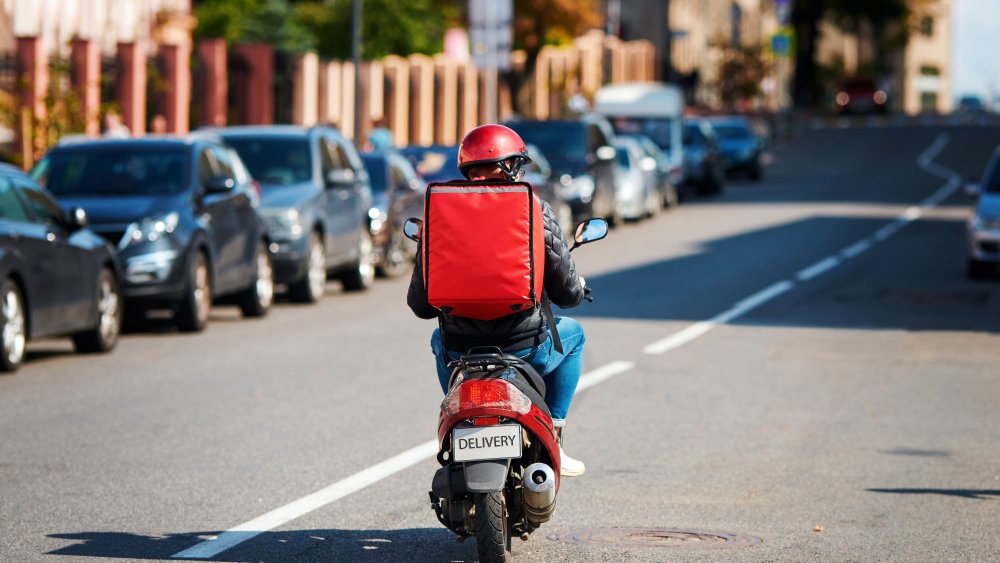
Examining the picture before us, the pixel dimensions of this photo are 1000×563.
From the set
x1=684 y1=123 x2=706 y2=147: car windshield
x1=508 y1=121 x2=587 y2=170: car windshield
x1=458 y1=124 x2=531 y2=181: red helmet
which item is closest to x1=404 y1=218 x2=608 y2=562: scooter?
x1=458 y1=124 x2=531 y2=181: red helmet

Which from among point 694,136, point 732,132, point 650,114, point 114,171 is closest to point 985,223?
point 114,171

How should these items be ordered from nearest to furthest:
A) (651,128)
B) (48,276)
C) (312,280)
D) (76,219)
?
(48,276), (76,219), (312,280), (651,128)

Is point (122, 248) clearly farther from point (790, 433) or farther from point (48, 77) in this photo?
point (48, 77)

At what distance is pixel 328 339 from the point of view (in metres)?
16.7

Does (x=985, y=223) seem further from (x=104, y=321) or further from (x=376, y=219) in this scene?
(x=104, y=321)

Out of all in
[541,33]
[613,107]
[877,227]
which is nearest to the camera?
[877,227]

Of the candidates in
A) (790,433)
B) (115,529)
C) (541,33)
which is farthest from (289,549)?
(541,33)

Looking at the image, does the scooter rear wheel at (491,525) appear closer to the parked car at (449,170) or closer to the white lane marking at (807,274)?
the white lane marking at (807,274)

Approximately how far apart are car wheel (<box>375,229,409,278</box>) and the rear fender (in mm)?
17292

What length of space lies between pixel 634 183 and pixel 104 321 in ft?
69.2

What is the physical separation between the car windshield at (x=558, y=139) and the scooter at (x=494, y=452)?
85.3 ft

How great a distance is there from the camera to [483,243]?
22.4ft

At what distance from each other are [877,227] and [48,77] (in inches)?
562

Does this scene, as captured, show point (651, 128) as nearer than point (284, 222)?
No
